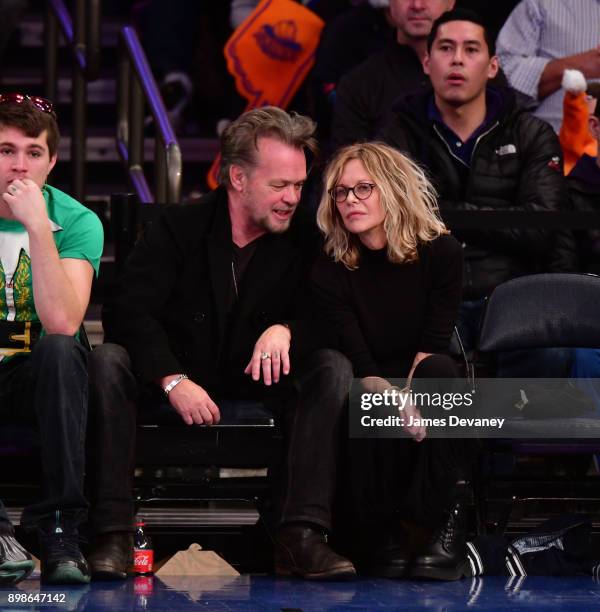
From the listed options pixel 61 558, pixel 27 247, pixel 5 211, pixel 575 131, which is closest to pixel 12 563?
pixel 61 558

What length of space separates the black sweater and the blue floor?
2.38 feet

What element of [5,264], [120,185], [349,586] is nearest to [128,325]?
[5,264]

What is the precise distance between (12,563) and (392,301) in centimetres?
139

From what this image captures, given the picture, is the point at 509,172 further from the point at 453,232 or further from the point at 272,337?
the point at 272,337

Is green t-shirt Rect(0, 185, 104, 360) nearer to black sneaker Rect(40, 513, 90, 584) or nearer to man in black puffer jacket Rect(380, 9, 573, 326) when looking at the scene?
black sneaker Rect(40, 513, 90, 584)

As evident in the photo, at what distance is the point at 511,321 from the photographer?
4.52m

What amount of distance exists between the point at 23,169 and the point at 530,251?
2.04 meters

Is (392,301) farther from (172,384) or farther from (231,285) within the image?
(172,384)

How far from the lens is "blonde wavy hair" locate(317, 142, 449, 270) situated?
13.5ft

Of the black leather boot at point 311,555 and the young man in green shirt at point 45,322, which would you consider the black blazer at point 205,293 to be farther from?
the black leather boot at point 311,555

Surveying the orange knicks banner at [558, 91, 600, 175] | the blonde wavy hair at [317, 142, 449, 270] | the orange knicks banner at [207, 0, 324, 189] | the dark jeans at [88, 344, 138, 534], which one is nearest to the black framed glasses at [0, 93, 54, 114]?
the dark jeans at [88, 344, 138, 534]

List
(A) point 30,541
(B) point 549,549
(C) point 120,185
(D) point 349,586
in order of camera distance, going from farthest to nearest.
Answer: (C) point 120,185 → (A) point 30,541 → (B) point 549,549 → (D) point 349,586

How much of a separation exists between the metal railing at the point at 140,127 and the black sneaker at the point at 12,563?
2.02 m

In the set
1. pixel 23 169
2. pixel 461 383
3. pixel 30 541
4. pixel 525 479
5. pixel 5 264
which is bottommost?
pixel 30 541
